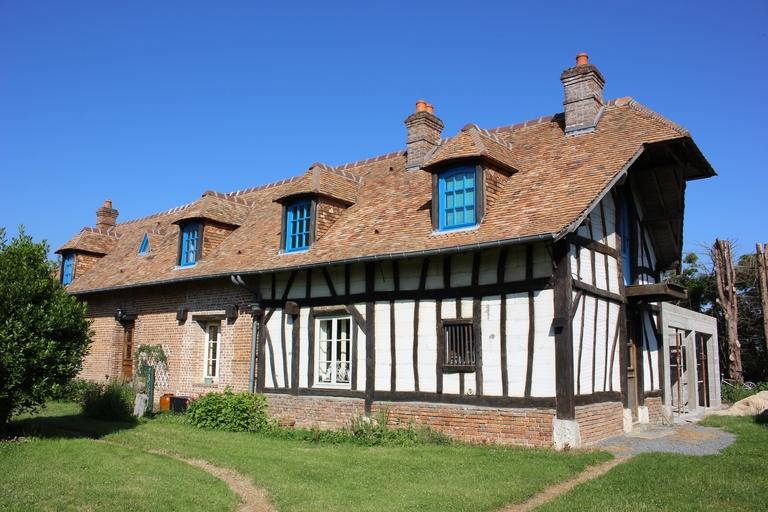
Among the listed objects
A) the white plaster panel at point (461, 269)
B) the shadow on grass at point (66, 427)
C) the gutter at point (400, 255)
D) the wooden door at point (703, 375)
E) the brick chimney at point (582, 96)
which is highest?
the brick chimney at point (582, 96)

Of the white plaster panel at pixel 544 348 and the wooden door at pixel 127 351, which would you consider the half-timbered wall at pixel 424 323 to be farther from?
the wooden door at pixel 127 351

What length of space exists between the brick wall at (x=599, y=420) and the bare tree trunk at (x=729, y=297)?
541 inches

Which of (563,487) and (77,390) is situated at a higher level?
(77,390)

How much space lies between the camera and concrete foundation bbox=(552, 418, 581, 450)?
32.8ft

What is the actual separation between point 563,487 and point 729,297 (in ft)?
62.8

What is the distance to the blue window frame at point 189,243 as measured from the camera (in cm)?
1734

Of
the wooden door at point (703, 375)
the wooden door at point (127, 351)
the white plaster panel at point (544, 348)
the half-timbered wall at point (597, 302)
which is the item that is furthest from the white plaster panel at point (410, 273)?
the wooden door at point (127, 351)

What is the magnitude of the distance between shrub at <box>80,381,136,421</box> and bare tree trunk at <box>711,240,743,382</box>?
1956 cm

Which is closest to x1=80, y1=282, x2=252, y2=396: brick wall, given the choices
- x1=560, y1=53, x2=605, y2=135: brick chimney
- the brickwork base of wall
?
x1=560, y1=53, x2=605, y2=135: brick chimney

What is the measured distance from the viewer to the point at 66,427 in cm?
1288

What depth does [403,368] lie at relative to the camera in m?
11.8

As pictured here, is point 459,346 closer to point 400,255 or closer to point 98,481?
point 400,255

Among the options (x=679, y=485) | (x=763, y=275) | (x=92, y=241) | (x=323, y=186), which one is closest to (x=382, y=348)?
(x=323, y=186)

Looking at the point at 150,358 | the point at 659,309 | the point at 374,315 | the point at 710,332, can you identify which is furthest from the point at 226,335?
the point at 710,332
